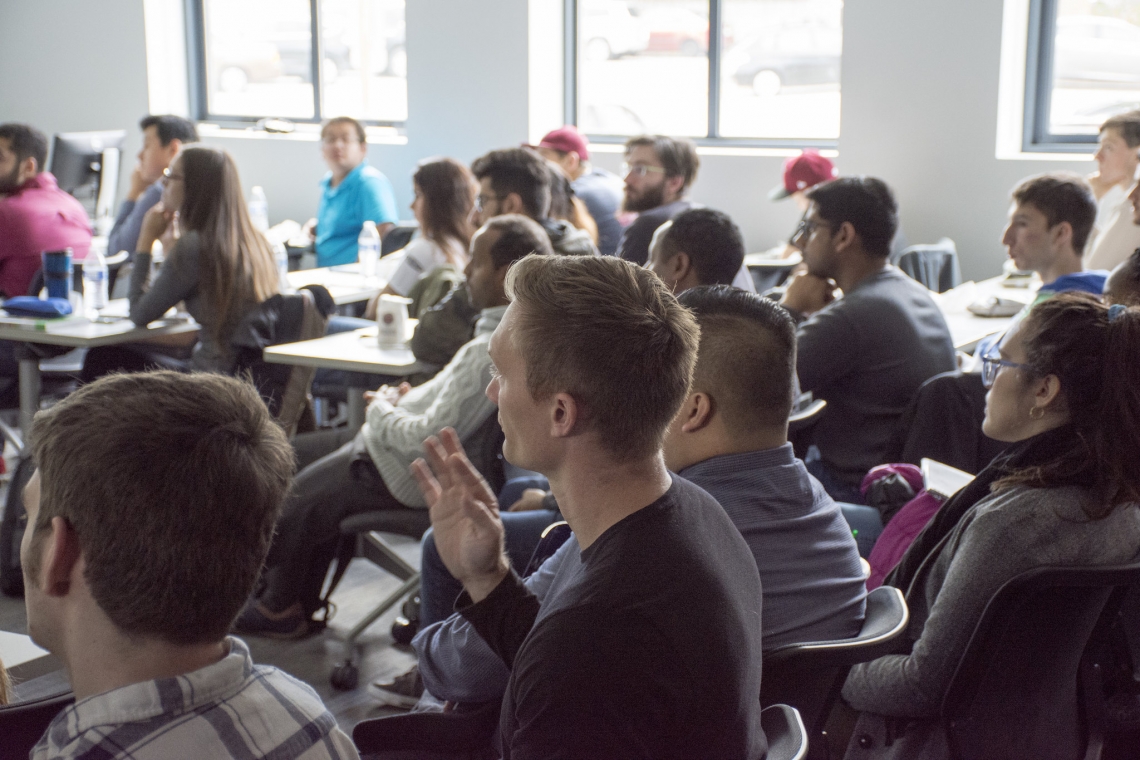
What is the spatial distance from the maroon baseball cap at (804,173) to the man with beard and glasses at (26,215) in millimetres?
3309

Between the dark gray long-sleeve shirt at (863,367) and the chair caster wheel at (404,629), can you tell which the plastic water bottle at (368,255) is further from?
the dark gray long-sleeve shirt at (863,367)

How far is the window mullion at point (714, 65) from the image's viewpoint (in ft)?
22.6

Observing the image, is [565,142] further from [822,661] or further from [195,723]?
[195,723]

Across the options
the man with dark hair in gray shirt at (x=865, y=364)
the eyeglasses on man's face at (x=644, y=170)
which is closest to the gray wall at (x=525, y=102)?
the eyeglasses on man's face at (x=644, y=170)

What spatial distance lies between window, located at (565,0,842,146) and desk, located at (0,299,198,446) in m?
3.93

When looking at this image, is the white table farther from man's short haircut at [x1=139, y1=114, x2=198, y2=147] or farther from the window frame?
the window frame

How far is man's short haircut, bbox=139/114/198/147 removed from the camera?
5887 millimetres

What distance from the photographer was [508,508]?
9.21 ft

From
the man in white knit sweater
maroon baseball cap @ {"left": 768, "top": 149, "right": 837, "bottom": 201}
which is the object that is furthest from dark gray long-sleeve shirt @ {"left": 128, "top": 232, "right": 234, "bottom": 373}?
maroon baseball cap @ {"left": 768, "top": 149, "right": 837, "bottom": 201}

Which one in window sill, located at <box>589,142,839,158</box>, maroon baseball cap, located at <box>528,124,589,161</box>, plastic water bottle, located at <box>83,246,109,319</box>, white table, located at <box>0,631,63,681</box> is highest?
maroon baseball cap, located at <box>528,124,589,161</box>

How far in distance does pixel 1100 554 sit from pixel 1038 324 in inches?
15.3

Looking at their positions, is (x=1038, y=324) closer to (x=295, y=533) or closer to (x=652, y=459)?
(x=652, y=459)

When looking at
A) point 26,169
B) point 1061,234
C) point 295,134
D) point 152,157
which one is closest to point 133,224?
point 152,157

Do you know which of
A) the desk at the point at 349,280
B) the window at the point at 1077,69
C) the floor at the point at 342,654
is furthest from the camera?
the window at the point at 1077,69
